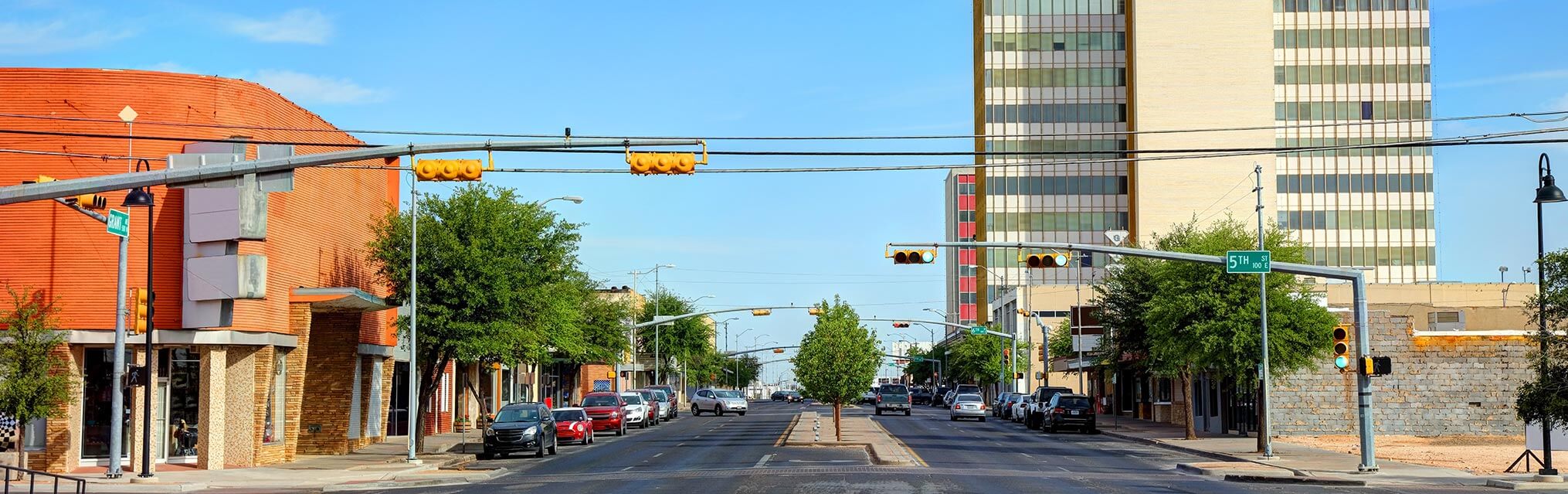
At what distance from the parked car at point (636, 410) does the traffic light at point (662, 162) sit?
4693 cm

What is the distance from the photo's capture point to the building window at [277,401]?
37375mm

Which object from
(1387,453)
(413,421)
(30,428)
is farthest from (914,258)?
(30,428)

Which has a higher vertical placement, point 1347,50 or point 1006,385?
point 1347,50

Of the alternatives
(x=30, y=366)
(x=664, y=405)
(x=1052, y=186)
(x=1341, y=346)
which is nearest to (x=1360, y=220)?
(x=1052, y=186)

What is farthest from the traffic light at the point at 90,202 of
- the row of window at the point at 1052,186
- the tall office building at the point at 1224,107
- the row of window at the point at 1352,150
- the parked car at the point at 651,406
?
the row of window at the point at 1352,150

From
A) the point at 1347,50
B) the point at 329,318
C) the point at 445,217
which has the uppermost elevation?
the point at 1347,50

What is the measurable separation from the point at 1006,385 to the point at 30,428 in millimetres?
91925

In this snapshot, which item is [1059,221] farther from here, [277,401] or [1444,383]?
[277,401]

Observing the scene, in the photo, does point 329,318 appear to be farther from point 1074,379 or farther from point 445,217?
point 1074,379

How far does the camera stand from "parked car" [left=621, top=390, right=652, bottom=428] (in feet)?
214

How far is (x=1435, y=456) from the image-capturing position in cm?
3897

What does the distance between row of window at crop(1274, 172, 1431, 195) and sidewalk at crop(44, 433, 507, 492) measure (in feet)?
274

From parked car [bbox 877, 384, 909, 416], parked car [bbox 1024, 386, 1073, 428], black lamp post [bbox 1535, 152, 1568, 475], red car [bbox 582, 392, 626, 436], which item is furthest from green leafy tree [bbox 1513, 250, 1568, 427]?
parked car [bbox 877, 384, 909, 416]

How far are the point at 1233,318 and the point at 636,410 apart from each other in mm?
30361
